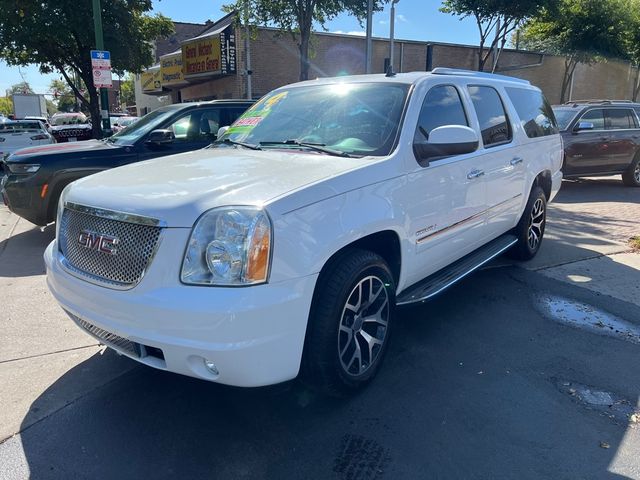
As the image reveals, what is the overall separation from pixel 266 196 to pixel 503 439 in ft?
6.04

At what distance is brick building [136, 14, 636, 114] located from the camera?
1962 centimetres

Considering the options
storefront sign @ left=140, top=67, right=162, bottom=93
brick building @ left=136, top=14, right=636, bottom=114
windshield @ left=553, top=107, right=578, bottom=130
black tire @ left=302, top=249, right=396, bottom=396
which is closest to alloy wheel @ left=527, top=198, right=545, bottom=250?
black tire @ left=302, top=249, right=396, bottom=396

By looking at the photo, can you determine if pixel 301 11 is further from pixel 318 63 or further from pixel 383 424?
pixel 383 424

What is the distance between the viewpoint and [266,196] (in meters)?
2.55

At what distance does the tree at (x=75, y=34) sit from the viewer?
53.7 feet

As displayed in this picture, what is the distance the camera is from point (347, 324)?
119 inches

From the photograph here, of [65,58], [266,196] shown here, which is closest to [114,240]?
[266,196]

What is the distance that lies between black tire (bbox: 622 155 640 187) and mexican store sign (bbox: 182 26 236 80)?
13.9 m

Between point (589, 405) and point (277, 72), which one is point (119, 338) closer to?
point (589, 405)

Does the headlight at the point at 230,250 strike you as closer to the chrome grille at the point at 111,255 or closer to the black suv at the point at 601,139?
the chrome grille at the point at 111,255

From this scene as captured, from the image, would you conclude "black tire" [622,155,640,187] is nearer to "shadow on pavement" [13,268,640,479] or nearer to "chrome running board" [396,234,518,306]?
"chrome running board" [396,234,518,306]

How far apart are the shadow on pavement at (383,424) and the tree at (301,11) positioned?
9.92m

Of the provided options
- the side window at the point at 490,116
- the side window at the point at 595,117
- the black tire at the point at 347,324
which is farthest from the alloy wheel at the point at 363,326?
the side window at the point at 595,117

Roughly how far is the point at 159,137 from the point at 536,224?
478 cm
